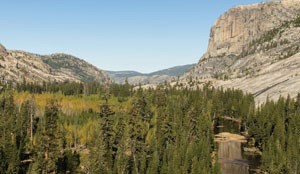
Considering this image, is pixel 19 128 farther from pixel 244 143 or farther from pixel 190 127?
pixel 244 143

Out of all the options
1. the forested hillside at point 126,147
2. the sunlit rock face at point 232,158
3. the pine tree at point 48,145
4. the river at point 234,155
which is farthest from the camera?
the river at point 234,155

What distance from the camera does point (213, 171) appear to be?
321ft

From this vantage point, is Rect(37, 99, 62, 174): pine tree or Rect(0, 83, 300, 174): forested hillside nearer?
Rect(37, 99, 62, 174): pine tree

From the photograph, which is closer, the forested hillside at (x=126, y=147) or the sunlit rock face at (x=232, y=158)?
the forested hillside at (x=126, y=147)

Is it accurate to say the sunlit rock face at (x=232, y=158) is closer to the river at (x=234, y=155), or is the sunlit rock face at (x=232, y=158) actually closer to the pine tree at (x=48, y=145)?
the river at (x=234, y=155)

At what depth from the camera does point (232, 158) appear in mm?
132250

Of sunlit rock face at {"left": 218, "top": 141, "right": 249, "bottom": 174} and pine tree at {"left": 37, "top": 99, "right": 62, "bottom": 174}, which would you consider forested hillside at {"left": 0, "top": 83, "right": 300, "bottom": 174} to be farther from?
sunlit rock face at {"left": 218, "top": 141, "right": 249, "bottom": 174}

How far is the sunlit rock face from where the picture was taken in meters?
115

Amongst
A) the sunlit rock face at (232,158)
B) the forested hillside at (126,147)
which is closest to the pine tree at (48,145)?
the forested hillside at (126,147)

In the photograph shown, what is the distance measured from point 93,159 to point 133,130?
79.5 ft

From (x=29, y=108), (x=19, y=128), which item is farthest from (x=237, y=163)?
(x=29, y=108)

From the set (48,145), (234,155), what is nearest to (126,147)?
(48,145)

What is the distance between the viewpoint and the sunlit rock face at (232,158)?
378ft

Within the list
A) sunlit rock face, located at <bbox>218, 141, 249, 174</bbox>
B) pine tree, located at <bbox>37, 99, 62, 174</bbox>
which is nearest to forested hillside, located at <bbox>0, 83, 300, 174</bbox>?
pine tree, located at <bbox>37, 99, 62, 174</bbox>
